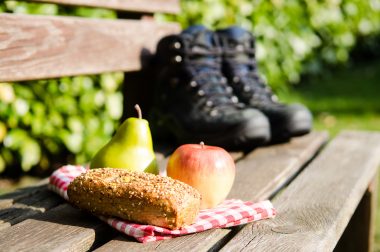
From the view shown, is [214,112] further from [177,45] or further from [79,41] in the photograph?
[79,41]

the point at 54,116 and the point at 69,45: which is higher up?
the point at 69,45

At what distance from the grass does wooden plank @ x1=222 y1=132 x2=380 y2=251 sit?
3.02m

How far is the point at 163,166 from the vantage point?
2.20m

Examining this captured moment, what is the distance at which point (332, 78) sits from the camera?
8.59 m

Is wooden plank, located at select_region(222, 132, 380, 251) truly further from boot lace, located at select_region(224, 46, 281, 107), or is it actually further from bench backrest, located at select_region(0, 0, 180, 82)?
bench backrest, located at select_region(0, 0, 180, 82)

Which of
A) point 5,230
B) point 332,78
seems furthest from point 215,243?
point 332,78

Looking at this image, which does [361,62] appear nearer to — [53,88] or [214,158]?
[53,88]

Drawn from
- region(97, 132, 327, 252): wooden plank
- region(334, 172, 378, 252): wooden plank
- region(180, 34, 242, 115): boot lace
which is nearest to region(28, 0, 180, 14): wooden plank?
region(180, 34, 242, 115): boot lace

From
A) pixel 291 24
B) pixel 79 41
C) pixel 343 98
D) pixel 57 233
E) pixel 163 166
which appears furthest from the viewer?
pixel 343 98

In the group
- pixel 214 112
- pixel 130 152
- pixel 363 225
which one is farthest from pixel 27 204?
pixel 363 225

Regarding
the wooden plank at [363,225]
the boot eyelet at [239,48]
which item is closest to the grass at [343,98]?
the wooden plank at [363,225]

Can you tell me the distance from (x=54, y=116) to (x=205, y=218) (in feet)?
7.20

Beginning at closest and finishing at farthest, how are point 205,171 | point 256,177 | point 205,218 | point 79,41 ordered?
point 205,218 < point 205,171 < point 256,177 < point 79,41

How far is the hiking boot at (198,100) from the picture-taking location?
2.42 metres
